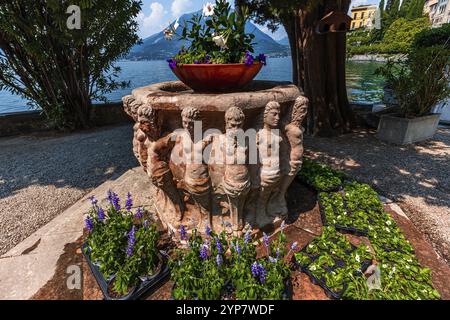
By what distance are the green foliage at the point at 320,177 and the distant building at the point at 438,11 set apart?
47.6m

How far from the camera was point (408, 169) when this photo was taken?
4250 mm

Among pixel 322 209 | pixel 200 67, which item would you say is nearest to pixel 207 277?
pixel 322 209

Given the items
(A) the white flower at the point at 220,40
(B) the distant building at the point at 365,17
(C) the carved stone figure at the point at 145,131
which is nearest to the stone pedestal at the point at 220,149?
(C) the carved stone figure at the point at 145,131

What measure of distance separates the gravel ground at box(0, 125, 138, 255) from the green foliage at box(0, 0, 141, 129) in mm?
1037

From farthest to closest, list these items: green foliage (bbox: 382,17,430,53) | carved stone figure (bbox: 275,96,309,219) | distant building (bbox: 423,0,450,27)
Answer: distant building (bbox: 423,0,450,27)
green foliage (bbox: 382,17,430,53)
carved stone figure (bbox: 275,96,309,219)

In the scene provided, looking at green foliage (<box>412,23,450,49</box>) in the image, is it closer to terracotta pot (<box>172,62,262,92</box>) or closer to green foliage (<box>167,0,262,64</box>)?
green foliage (<box>167,0,262,64</box>)

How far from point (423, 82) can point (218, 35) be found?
5125mm

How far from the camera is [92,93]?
7.39 m

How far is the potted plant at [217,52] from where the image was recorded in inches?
88.4

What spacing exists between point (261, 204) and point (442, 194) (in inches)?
116

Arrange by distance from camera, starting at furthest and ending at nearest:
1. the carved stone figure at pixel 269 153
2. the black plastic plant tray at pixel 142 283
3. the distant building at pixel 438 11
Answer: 1. the distant building at pixel 438 11
2. the carved stone figure at pixel 269 153
3. the black plastic plant tray at pixel 142 283

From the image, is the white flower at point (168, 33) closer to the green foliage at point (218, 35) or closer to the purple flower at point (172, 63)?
the green foliage at point (218, 35)

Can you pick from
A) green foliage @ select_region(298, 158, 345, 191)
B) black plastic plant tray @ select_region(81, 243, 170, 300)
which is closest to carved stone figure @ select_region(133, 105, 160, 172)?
black plastic plant tray @ select_region(81, 243, 170, 300)

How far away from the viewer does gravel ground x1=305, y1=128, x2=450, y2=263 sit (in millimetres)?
2961
